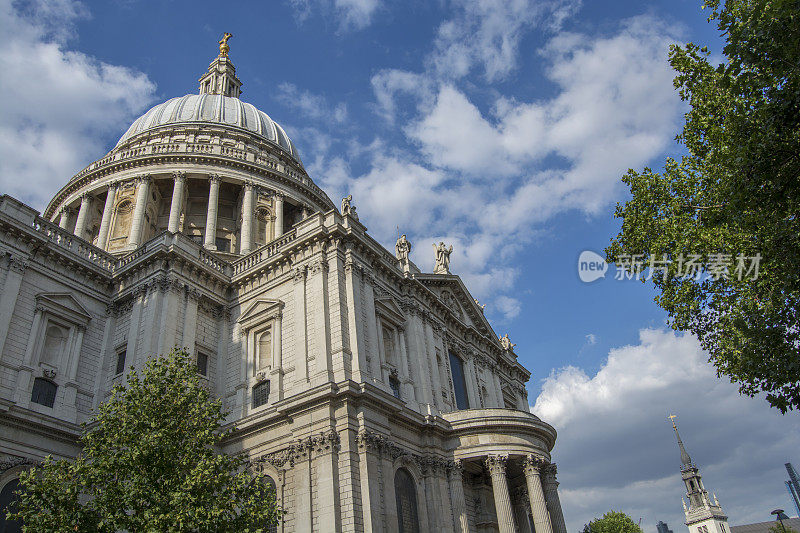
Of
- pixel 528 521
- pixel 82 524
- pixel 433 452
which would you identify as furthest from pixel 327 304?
pixel 528 521

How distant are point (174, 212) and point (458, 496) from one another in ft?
90.3

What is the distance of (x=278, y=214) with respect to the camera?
4422cm

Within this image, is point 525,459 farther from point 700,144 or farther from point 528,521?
point 700,144

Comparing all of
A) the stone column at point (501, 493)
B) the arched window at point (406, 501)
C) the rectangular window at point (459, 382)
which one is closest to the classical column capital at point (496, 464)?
the stone column at point (501, 493)

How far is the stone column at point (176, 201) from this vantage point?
132ft

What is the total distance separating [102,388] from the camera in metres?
26.8

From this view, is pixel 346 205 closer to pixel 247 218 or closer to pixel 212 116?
pixel 247 218

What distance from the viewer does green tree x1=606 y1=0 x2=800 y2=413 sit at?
43.8ft

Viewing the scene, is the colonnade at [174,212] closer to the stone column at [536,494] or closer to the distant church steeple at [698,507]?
the stone column at [536,494]

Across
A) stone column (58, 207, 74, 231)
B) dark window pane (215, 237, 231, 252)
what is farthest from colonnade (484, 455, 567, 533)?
stone column (58, 207, 74, 231)

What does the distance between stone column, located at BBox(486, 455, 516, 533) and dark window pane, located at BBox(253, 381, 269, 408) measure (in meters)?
10.8

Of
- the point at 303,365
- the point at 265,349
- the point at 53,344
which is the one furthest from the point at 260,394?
the point at 53,344

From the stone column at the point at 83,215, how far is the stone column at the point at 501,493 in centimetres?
3285

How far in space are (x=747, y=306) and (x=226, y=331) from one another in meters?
23.1
